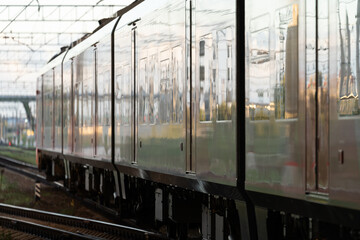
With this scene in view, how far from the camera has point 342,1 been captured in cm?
611

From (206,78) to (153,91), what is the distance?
2552 mm

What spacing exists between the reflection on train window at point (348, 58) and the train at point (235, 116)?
10mm

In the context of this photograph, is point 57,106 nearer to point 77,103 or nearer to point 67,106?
point 67,106

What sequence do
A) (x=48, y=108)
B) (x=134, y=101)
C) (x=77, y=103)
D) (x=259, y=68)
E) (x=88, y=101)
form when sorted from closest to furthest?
(x=259, y=68) < (x=134, y=101) < (x=88, y=101) < (x=77, y=103) < (x=48, y=108)

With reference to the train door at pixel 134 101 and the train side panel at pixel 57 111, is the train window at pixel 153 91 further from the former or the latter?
the train side panel at pixel 57 111

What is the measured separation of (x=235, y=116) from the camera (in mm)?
8164

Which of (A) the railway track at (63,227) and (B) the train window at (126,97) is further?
(A) the railway track at (63,227)

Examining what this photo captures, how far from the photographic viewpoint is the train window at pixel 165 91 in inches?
420

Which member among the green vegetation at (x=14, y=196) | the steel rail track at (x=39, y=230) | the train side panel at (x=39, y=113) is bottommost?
the green vegetation at (x=14, y=196)

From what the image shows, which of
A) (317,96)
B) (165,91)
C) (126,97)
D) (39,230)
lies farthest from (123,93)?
(317,96)

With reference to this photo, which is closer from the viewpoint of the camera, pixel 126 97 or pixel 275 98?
pixel 275 98

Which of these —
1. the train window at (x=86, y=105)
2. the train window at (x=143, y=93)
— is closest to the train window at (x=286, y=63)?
the train window at (x=143, y=93)

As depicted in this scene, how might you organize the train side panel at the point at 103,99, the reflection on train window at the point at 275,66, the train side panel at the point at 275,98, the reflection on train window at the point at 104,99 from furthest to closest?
the reflection on train window at the point at 104,99
the train side panel at the point at 103,99
the reflection on train window at the point at 275,66
the train side panel at the point at 275,98

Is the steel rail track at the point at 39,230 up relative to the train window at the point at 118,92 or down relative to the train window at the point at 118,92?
Answer: down
